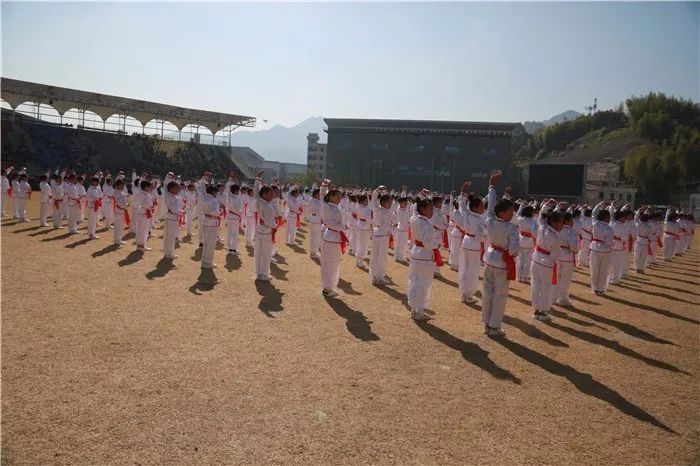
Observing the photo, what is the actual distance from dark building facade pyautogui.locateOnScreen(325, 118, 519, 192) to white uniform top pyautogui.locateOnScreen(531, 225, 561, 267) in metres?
56.6

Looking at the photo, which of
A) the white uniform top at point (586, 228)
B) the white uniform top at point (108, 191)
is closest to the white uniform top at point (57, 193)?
the white uniform top at point (108, 191)

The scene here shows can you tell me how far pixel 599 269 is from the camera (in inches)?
480

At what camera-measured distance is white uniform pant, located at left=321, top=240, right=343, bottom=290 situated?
10.2 meters

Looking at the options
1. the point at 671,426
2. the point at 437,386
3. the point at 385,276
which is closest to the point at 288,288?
the point at 385,276

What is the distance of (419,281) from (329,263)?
222 cm

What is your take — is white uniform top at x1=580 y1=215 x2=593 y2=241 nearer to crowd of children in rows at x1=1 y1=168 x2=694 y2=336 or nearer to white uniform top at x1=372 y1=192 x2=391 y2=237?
crowd of children in rows at x1=1 y1=168 x2=694 y2=336

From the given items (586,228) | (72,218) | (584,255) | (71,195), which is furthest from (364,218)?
(71,195)

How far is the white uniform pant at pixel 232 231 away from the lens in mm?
14727

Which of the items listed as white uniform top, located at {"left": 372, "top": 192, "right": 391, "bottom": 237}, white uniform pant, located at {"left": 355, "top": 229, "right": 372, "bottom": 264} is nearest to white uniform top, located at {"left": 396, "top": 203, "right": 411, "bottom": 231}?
white uniform pant, located at {"left": 355, "top": 229, "right": 372, "bottom": 264}

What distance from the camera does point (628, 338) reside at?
850 cm

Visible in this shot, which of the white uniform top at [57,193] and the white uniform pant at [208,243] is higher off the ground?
the white uniform top at [57,193]

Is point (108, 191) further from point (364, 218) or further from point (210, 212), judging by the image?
point (364, 218)

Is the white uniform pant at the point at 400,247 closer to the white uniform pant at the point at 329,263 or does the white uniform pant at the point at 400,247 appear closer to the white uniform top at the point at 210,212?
the white uniform pant at the point at 329,263

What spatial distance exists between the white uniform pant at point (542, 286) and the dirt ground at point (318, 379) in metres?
0.37
